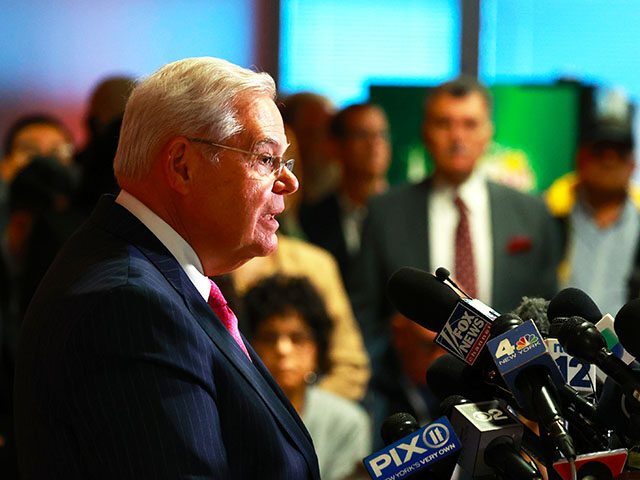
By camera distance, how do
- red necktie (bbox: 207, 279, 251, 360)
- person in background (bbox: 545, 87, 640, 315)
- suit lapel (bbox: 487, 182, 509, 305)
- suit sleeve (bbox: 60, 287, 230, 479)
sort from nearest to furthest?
1. suit sleeve (bbox: 60, 287, 230, 479)
2. red necktie (bbox: 207, 279, 251, 360)
3. suit lapel (bbox: 487, 182, 509, 305)
4. person in background (bbox: 545, 87, 640, 315)

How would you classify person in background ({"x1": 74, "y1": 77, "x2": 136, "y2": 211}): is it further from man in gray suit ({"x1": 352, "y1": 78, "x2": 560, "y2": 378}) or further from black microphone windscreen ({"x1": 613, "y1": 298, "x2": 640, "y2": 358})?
black microphone windscreen ({"x1": 613, "y1": 298, "x2": 640, "y2": 358})

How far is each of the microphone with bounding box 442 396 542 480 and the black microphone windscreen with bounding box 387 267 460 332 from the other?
0.51ft

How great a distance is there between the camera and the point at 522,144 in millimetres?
5496

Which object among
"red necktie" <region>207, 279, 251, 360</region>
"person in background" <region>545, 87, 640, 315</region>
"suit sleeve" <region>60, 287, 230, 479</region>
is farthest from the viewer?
"person in background" <region>545, 87, 640, 315</region>

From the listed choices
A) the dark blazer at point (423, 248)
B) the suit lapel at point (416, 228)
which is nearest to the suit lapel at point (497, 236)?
the dark blazer at point (423, 248)

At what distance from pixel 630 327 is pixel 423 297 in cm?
38

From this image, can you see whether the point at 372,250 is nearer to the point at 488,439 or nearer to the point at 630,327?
the point at 488,439

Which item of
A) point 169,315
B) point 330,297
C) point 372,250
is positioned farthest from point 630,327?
point 372,250

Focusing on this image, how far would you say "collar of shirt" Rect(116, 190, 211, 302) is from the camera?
159cm

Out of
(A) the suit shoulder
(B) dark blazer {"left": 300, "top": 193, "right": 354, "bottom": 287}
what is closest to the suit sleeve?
(A) the suit shoulder

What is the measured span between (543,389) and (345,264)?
11.6 ft

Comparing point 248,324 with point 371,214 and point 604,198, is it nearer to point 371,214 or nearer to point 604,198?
point 371,214

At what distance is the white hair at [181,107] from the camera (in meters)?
1.57

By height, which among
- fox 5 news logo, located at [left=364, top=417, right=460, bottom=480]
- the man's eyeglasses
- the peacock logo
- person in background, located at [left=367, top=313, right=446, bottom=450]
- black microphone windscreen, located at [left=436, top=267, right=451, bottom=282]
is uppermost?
the man's eyeglasses
